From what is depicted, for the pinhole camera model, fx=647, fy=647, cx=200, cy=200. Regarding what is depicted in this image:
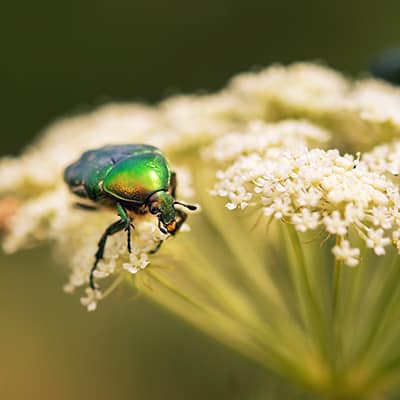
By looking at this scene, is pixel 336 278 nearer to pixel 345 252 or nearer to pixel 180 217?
pixel 345 252

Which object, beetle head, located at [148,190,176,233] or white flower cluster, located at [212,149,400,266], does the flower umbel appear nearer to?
white flower cluster, located at [212,149,400,266]

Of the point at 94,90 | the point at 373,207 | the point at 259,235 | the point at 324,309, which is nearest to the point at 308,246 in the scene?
the point at 324,309

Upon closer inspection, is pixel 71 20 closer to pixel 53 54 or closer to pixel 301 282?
pixel 53 54

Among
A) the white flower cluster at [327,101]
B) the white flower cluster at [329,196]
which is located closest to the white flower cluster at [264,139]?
the white flower cluster at [327,101]

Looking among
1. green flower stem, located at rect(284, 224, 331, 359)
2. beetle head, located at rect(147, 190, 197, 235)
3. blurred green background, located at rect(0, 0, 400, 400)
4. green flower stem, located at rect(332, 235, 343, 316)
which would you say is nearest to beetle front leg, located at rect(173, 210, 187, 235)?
beetle head, located at rect(147, 190, 197, 235)

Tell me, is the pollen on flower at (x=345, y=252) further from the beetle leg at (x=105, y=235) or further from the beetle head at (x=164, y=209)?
the beetle leg at (x=105, y=235)

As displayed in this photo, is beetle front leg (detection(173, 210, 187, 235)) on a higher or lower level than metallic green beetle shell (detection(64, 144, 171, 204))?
lower
